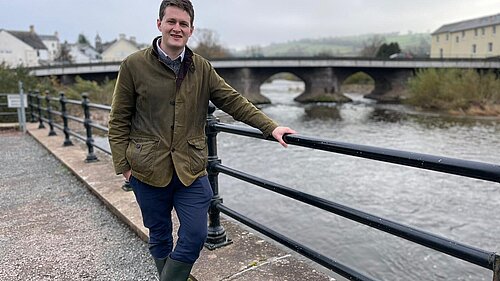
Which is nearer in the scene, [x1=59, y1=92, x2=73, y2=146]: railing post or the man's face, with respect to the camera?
the man's face

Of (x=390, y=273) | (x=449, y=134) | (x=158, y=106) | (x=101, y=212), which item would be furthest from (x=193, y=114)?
(x=449, y=134)

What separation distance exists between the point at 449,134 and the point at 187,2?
20.0 m

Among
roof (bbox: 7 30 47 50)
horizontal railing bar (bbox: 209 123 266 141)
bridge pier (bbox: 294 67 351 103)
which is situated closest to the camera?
horizontal railing bar (bbox: 209 123 266 141)

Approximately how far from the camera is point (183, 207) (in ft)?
6.60

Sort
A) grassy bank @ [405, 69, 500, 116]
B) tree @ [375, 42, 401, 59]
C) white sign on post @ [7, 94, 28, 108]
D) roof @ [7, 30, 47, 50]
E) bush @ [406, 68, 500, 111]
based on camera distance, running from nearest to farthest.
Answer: white sign on post @ [7, 94, 28, 108], grassy bank @ [405, 69, 500, 116], bush @ [406, 68, 500, 111], roof @ [7, 30, 47, 50], tree @ [375, 42, 401, 59]

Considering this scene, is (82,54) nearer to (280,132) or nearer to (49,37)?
(49,37)

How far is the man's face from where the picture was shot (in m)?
1.83

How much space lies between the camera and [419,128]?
21375mm

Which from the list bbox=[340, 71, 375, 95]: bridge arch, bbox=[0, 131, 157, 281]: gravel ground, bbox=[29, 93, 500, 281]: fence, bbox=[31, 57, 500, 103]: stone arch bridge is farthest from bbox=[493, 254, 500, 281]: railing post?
bbox=[340, 71, 375, 95]: bridge arch

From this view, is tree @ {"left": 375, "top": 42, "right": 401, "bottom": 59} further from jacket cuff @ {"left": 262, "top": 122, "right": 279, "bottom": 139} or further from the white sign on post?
jacket cuff @ {"left": 262, "top": 122, "right": 279, "bottom": 139}

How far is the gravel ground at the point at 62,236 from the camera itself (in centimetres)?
273

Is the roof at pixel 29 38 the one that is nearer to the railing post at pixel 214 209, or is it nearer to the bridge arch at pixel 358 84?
the bridge arch at pixel 358 84

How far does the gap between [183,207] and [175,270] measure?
0.34 meters

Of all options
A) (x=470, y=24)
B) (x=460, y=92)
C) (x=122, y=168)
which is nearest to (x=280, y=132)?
(x=122, y=168)
